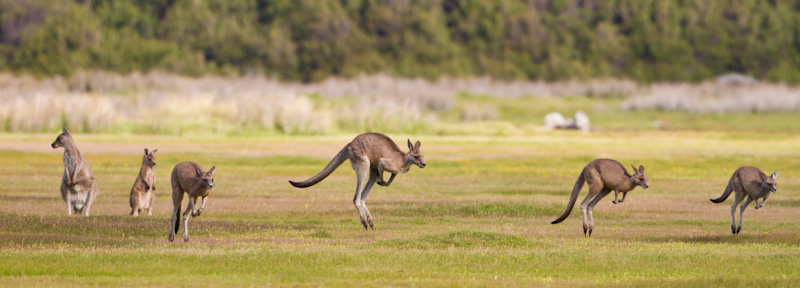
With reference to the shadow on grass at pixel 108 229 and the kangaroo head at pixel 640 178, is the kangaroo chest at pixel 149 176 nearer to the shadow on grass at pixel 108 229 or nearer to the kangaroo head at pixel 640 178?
the shadow on grass at pixel 108 229

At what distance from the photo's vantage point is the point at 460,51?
113812mm

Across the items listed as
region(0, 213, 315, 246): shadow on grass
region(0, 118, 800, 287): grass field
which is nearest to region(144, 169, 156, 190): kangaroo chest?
region(0, 118, 800, 287): grass field

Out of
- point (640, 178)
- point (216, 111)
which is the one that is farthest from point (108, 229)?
point (216, 111)

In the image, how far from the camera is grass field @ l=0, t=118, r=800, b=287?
51.3ft

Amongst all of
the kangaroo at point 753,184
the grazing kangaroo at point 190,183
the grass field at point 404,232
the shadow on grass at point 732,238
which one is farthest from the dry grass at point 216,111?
the kangaroo at point 753,184

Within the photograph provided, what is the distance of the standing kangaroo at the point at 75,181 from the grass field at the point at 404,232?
516mm

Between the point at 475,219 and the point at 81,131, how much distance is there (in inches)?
1463

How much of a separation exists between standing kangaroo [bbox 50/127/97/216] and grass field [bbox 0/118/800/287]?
20.3 inches

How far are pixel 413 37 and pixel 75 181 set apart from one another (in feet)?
304

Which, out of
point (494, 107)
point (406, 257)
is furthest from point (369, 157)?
point (494, 107)

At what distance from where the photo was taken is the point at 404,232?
2097cm

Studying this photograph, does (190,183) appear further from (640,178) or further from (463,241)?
(640,178)

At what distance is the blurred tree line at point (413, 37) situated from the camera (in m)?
108

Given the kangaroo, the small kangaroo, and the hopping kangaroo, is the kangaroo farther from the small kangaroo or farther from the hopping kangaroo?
the small kangaroo
